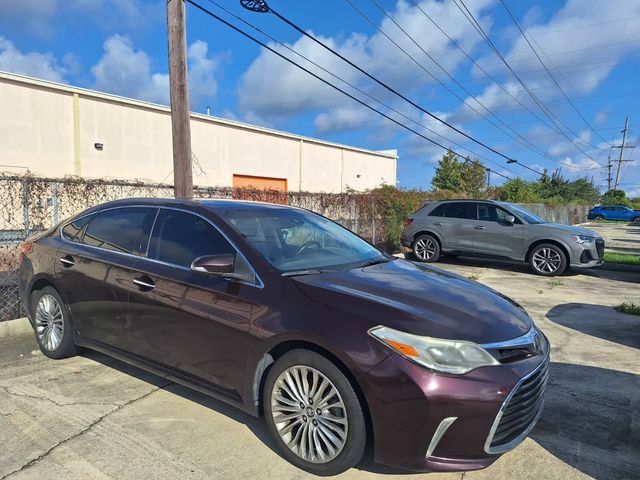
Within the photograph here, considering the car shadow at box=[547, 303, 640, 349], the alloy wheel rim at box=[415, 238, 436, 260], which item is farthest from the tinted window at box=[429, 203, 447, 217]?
the car shadow at box=[547, 303, 640, 349]

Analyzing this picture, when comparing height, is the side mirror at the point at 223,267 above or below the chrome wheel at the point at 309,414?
above

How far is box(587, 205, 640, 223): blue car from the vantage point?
159ft

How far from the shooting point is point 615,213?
4975 centimetres

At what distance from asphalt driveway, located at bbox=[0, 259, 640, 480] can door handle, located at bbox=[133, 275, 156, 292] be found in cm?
93

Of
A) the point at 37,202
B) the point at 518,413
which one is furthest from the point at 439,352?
the point at 37,202

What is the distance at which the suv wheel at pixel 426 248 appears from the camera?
12.0 metres

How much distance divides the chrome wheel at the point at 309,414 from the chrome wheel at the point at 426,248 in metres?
9.57

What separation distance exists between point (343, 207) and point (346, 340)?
930 centimetres

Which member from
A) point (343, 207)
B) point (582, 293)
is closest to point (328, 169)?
point (343, 207)

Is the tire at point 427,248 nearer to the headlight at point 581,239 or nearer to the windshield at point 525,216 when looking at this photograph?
the windshield at point 525,216

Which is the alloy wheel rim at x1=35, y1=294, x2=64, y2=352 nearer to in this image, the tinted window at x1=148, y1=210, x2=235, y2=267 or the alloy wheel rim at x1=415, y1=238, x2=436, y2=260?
the tinted window at x1=148, y1=210, x2=235, y2=267

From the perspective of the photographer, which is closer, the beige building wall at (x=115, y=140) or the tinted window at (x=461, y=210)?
the tinted window at (x=461, y=210)

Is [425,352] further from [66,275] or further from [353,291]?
[66,275]

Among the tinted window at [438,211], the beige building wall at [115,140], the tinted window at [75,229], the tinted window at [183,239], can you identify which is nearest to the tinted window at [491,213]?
the tinted window at [438,211]
